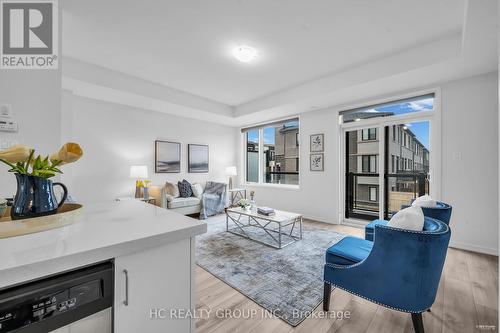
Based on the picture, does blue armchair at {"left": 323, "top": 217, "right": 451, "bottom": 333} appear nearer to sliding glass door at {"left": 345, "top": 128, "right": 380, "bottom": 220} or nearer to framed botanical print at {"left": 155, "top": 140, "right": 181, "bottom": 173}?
sliding glass door at {"left": 345, "top": 128, "right": 380, "bottom": 220}

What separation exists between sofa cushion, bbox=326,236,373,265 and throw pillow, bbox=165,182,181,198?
372cm

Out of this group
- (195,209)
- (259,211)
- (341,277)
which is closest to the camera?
(341,277)

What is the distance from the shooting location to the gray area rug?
1.89 meters

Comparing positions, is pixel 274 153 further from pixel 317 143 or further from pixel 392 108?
pixel 392 108

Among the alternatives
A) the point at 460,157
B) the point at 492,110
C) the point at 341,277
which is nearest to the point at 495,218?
the point at 460,157

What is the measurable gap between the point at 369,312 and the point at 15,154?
7.93 feet

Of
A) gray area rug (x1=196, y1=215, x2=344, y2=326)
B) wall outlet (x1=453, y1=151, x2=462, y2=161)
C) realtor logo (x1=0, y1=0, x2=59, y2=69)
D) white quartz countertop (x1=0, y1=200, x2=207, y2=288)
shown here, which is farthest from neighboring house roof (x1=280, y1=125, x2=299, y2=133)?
white quartz countertop (x1=0, y1=200, x2=207, y2=288)

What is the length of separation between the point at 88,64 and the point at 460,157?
558 centimetres

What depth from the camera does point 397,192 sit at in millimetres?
3848

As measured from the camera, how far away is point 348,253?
5.69ft

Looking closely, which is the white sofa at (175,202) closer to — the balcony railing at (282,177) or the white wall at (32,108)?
the balcony railing at (282,177)

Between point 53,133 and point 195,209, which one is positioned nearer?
point 53,133

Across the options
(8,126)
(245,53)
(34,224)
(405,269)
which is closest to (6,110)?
(8,126)

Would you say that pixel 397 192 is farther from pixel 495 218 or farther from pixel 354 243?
pixel 354 243
